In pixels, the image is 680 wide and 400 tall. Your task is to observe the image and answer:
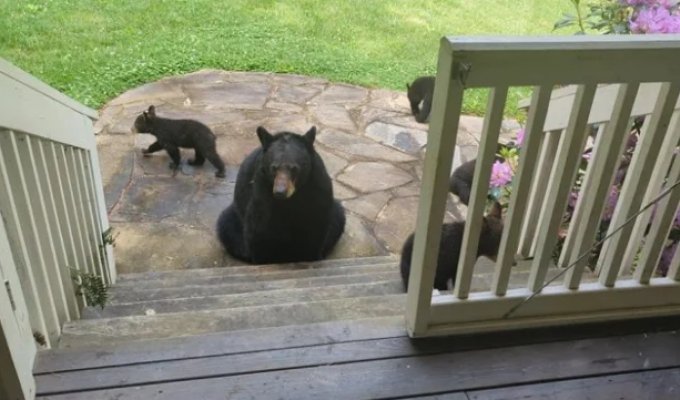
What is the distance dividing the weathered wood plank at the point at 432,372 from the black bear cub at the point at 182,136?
2.94 m

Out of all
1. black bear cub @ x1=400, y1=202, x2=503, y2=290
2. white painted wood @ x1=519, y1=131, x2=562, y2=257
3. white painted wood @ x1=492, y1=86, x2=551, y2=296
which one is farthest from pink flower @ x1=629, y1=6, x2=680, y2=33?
white painted wood @ x1=492, y1=86, x2=551, y2=296

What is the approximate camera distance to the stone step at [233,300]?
2.51 metres

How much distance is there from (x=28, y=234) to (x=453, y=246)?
5.92ft

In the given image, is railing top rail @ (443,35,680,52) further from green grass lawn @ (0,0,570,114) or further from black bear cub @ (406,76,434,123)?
green grass lawn @ (0,0,570,114)

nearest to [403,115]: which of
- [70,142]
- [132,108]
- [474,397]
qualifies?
[132,108]

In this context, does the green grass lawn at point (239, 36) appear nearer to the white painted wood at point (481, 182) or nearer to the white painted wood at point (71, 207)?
the white painted wood at point (71, 207)

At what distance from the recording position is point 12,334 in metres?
1.56

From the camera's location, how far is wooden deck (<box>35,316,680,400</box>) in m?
1.77

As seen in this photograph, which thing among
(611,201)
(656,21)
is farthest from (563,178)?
(656,21)

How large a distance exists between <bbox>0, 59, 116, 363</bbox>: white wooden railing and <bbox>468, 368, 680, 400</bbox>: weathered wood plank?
1.36 m

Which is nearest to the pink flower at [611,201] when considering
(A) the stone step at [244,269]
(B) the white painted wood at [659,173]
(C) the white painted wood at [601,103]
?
(B) the white painted wood at [659,173]

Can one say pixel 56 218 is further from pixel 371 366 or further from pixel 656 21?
pixel 656 21

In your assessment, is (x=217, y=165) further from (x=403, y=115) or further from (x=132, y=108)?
(x=403, y=115)

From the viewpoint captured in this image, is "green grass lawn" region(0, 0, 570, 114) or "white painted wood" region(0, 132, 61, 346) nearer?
"white painted wood" region(0, 132, 61, 346)
